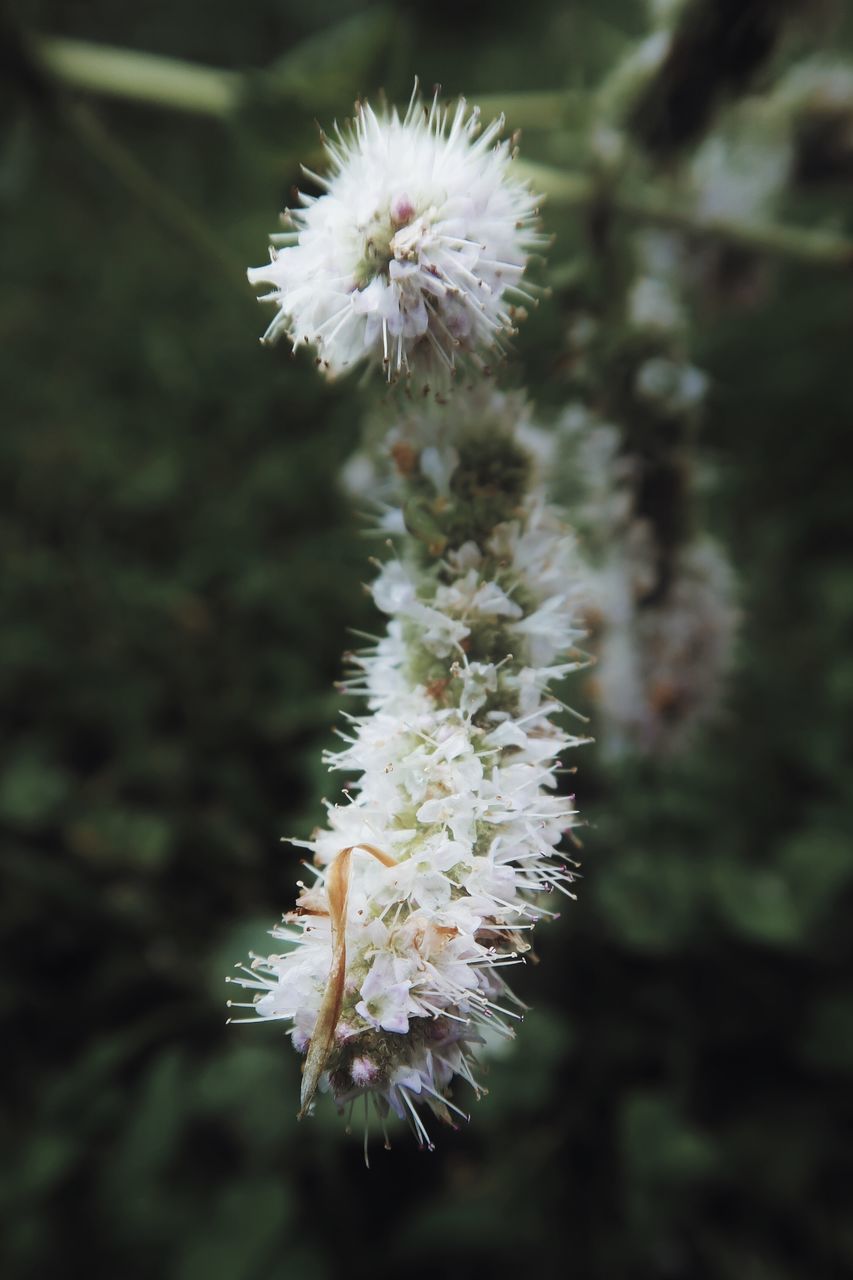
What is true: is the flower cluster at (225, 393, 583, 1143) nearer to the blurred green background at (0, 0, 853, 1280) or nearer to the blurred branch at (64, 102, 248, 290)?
the blurred green background at (0, 0, 853, 1280)

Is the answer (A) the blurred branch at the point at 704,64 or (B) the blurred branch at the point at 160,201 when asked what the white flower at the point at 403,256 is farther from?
(B) the blurred branch at the point at 160,201

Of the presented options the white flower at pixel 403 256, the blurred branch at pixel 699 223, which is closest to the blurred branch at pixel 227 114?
the blurred branch at pixel 699 223

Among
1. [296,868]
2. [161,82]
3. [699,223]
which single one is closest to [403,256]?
[699,223]

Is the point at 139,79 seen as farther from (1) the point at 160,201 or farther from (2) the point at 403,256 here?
(2) the point at 403,256

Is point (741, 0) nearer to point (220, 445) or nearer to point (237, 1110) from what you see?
point (220, 445)

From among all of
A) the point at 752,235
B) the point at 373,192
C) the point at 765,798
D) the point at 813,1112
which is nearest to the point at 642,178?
the point at 752,235
